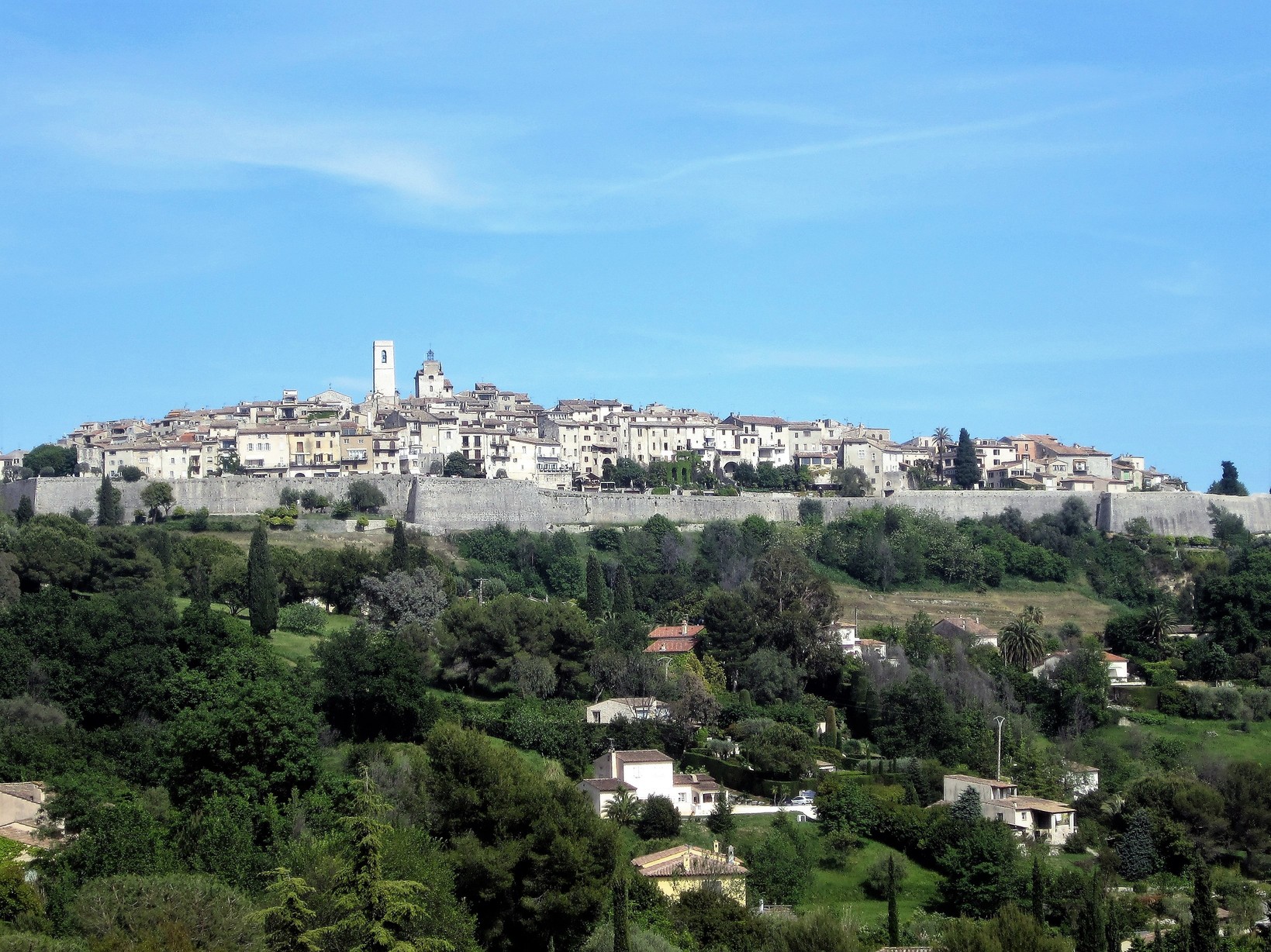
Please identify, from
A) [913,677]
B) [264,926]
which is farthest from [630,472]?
[264,926]

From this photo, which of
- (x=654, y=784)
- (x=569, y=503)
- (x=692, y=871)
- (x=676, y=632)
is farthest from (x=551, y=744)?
(x=569, y=503)

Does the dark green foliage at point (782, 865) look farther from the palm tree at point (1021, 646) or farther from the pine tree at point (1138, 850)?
the palm tree at point (1021, 646)

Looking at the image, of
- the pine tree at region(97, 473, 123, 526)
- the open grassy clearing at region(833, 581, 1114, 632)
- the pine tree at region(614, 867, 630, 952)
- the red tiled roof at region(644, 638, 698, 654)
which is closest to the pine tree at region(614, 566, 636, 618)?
the red tiled roof at region(644, 638, 698, 654)

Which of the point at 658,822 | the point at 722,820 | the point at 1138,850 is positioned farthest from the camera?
the point at 1138,850

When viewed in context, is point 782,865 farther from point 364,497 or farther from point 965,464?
point 965,464

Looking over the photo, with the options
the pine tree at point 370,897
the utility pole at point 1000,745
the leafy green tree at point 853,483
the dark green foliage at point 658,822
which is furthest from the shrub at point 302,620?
the leafy green tree at point 853,483

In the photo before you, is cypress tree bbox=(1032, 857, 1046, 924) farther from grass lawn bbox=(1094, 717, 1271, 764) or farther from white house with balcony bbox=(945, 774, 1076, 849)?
grass lawn bbox=(1094, 717, 1271, 764)

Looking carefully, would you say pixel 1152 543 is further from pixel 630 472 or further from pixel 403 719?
pixel 403 719
